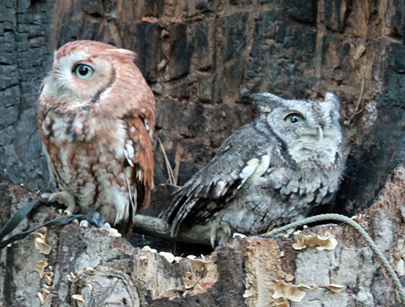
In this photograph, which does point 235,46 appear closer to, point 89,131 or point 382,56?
point 382,56

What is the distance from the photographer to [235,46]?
3002 millimetres

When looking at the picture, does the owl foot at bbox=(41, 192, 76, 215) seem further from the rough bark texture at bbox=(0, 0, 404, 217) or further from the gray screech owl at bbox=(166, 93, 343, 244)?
the gray screech owl at bbox=(166, 93, 343, 244)

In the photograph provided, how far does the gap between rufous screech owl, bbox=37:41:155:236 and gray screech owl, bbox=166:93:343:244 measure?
32cm

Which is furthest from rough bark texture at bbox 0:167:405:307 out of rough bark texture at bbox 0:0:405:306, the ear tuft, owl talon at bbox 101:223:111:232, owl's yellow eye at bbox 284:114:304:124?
the ear tuft

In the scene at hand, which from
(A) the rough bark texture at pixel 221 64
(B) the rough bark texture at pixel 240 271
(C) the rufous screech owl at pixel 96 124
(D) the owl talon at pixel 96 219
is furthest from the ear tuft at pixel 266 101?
(D) the owl talon at pixel 96 219

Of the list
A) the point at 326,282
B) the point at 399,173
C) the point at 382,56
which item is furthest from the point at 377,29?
the point at 326,282

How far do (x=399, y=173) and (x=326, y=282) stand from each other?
0.53 meters

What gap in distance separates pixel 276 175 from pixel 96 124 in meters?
0.80

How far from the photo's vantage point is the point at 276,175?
94.0 inches

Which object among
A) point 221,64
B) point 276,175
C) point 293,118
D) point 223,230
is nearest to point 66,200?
point 223,230

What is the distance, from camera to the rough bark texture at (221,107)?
185 cm

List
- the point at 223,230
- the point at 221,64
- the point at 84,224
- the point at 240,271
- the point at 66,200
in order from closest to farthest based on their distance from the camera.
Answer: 1. the point at 240,271
2. the point at 84,224
3. the point at 66,200
4. the point at 223,230
5. the point at 221,64

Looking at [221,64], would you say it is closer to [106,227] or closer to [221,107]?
[221,107]

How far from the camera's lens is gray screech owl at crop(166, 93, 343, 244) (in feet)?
7.83
